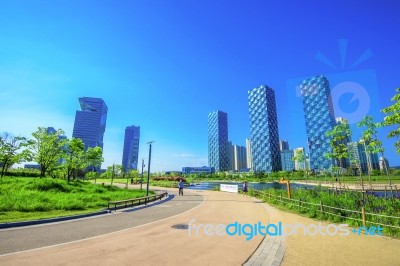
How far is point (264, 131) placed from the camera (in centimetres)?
16400

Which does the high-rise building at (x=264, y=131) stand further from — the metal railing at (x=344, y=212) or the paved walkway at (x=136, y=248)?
the paved walkway at (x=136, y=248)

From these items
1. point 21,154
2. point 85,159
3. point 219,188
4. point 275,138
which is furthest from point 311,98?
point 21,154

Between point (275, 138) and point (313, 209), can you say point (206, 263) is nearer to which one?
point (313, 209)

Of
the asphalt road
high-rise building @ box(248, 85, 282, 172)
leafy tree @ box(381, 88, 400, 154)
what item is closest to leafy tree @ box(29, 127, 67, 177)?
the asphalt road

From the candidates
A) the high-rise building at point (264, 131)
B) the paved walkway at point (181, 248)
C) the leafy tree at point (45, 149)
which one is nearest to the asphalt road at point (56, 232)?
the paved walkway at point (181, 248)

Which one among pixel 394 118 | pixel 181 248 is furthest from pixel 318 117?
pixel 181 248

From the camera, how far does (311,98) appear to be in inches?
6353

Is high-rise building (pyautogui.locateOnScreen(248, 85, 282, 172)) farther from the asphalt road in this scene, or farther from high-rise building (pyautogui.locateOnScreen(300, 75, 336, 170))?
the asphalt road

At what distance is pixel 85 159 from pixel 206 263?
47.1 meters

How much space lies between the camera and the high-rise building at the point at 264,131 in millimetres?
161375
